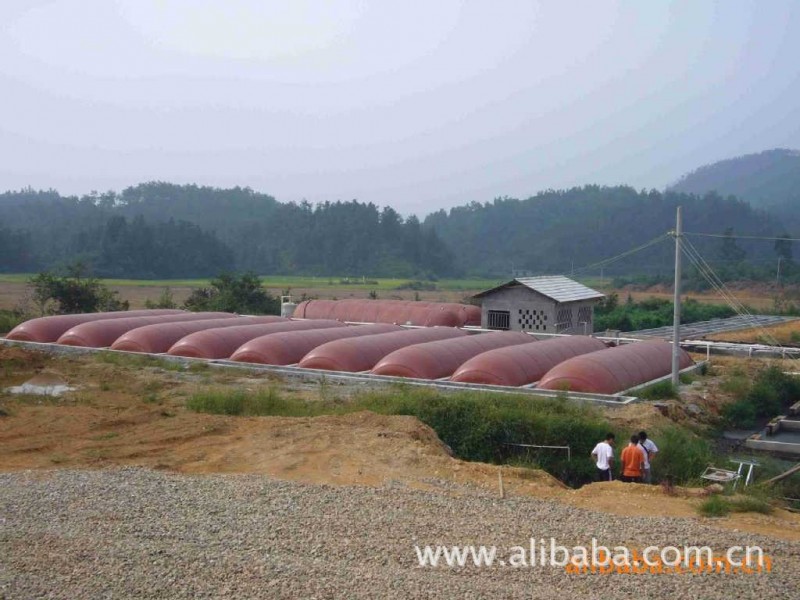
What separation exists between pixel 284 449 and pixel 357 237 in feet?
253

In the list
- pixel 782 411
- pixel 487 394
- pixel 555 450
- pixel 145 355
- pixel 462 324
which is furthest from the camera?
pixel 462 324

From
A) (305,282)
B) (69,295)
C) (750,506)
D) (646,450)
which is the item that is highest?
(69,295)

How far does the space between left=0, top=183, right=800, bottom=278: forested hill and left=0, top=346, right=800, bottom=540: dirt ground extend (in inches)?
2337

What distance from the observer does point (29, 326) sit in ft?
89.9

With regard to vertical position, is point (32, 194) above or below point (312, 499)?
above

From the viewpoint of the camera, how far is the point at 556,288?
2900 cm

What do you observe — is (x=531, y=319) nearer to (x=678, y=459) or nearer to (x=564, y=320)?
(x=564, y=320)

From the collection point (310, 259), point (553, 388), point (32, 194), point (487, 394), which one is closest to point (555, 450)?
point (487, 394)

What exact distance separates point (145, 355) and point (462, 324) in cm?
1209

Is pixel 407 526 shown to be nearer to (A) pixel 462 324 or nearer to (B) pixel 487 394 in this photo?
(B) pixel 487 394

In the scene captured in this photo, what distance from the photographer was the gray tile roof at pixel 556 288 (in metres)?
28.0

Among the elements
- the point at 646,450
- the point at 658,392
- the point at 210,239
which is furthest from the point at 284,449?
the point at 210,239

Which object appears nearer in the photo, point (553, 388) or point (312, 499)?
point (312, 499)

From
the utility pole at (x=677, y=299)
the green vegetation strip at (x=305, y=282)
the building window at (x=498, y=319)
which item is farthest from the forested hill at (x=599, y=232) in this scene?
the utility pole at (x=677, y=299)
